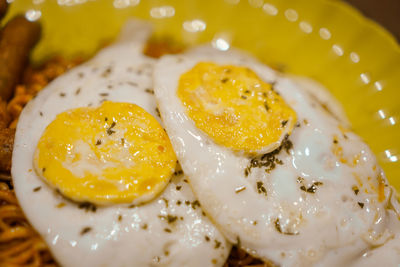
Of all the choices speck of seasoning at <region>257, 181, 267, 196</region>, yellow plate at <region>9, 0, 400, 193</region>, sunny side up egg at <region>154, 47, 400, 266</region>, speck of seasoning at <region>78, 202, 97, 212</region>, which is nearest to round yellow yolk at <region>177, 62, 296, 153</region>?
sunny side up egg at <region>154, 47, 400, 266</region>

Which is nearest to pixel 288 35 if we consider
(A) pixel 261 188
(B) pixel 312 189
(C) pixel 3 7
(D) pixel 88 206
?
(B) pixel 312 189

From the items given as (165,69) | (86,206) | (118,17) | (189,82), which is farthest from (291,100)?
(118,17)

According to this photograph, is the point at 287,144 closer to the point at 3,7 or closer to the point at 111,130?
the point at 111,130

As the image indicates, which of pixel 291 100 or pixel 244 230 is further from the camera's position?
pixel 291 100

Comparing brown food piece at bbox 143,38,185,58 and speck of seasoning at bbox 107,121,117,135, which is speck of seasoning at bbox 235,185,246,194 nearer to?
speck of seasoning at bbox 107,121,117,135

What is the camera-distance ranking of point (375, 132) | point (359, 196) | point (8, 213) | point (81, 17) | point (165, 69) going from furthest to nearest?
point (81, 17) → point (375, 132) → point (165, 69) → point (359, 196) → point (8, 213)

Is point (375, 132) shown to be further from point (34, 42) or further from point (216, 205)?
point (34, 42)
